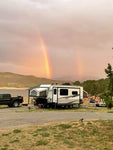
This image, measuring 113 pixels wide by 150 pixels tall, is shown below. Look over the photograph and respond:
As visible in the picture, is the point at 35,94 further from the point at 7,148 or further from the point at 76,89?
the point at 7,148

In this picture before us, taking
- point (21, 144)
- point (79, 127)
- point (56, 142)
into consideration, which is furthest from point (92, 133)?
point (21, 144)

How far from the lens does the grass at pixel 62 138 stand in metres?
11.2

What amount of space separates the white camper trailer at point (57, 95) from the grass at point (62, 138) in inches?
713

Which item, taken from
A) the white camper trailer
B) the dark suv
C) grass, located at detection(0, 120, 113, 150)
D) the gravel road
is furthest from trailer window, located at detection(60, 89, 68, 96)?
grass, located at detection(0, 120, 113, 150)

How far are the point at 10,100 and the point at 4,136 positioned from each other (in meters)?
25.0

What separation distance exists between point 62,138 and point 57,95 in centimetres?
2108

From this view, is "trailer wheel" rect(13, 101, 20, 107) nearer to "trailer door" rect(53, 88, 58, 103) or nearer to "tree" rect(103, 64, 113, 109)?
"trailer door" rect(53, 88, 58, 103)

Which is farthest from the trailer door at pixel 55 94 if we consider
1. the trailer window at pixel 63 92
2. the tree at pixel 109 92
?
the tree at pixel 109 92

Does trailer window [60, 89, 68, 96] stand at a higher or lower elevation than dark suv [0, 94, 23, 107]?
higher

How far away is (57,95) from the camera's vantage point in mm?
33719

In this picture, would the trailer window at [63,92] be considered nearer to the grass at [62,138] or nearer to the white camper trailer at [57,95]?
the white camper trailer at [57,95]

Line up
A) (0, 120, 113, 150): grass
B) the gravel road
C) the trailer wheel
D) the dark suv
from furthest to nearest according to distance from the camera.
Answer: the trailer wheel
the dark suv
the gravel road
(0, 120, 113, 150): grass

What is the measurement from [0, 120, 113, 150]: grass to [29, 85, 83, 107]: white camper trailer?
1811 centimetres

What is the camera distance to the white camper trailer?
34000 millimetres
